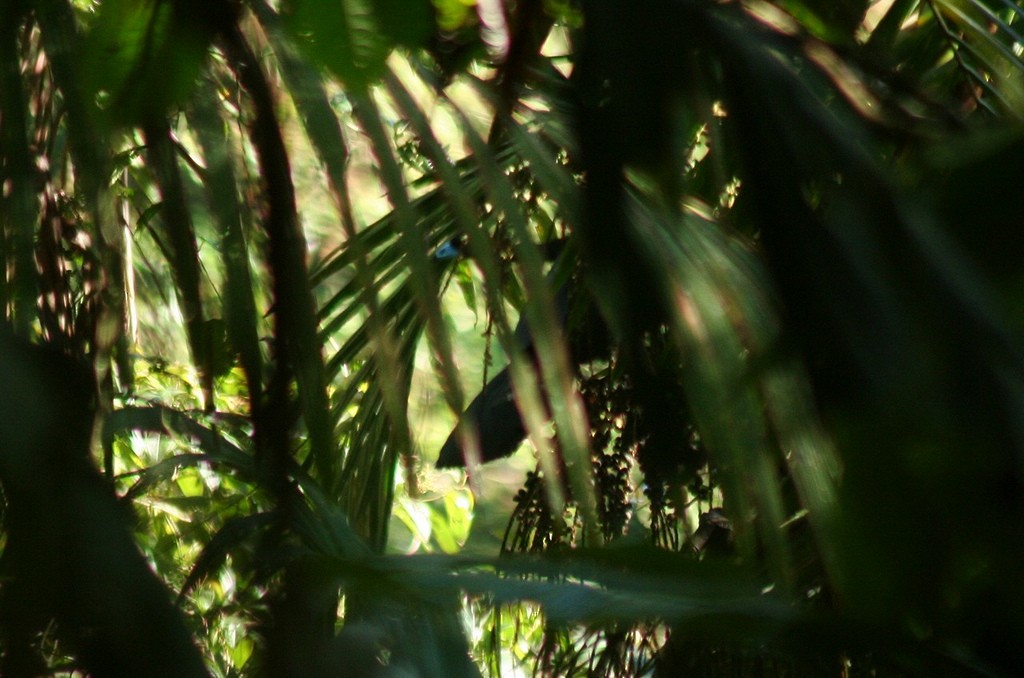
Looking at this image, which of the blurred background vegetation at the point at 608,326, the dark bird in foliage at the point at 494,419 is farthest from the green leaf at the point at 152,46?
the dark bird in foliage at the point at 494,419

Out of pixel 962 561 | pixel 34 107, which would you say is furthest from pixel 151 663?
pixel 34 107

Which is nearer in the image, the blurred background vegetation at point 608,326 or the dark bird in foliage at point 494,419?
the blurred background vegetation at point 608,326

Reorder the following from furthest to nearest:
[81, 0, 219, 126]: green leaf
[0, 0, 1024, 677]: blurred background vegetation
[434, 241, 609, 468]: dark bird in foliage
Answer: [434, 241, 609, 468]: dark bird in foliage, [81, 0, 219, 126]: green leaf, [0, 0, 1024, 677]: blurred background vegetation

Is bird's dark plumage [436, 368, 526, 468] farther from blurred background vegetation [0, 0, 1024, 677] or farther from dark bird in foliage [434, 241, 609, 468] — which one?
blurred background vegetation [0, 0, 1024, 677]

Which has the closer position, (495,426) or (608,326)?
(608,326)

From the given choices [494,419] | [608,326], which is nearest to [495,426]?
[494,419]

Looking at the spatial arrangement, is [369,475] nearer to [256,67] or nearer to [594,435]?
[594,435]

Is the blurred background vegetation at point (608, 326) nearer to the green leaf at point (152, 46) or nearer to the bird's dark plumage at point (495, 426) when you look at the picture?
the green leaf at point (152, 46)

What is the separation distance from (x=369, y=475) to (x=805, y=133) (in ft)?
3.19

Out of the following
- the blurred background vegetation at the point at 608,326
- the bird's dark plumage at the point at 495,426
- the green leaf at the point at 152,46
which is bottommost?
the blurred background vegetation at the point at 608,326

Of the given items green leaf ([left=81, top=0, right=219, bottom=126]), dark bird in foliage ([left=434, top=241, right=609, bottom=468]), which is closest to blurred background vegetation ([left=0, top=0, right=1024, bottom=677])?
green leaf ([left=81, top=0, right=219, bottom=126])

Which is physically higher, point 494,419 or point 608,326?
point 494,419

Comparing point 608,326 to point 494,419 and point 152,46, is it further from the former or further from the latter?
point 494,419

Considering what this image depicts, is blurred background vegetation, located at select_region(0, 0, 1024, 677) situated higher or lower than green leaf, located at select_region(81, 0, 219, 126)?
lower
